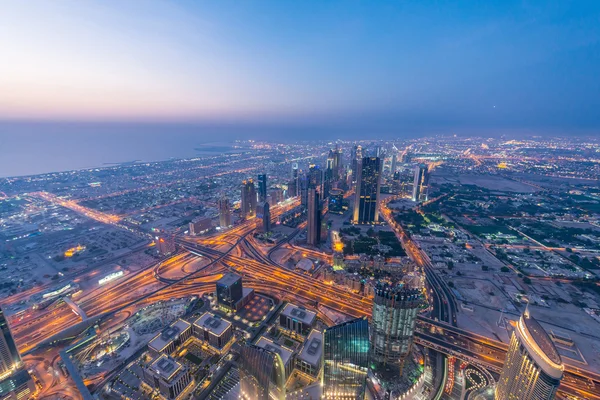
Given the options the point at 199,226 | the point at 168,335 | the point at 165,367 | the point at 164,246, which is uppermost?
the point at 199,226

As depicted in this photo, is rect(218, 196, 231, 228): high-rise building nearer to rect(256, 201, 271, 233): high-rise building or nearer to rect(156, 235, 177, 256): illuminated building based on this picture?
rect(256, 201, 271, 233): high-rise building

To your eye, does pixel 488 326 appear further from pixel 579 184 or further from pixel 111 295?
pixel 579 184

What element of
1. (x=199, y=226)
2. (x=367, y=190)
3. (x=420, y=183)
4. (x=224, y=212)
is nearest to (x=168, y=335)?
(x=199, y=226)

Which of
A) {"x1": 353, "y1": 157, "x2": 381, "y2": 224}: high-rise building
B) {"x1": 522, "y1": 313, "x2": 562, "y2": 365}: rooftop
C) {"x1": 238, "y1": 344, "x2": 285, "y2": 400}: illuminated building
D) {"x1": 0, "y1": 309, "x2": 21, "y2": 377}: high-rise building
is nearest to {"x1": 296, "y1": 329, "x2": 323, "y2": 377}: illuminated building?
{"x1": 238, "y1": 344, "x2": 285, "y2": 400}: illuminated building

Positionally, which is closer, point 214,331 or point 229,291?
point 214,331

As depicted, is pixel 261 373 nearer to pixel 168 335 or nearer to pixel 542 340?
pixel 168 335

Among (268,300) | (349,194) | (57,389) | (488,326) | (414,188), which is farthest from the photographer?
(349,194)

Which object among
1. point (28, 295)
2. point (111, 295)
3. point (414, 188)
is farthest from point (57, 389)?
point (414, 188)
